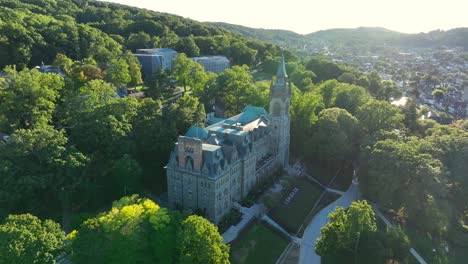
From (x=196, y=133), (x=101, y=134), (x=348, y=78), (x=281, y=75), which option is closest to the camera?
(x=196, y=133)

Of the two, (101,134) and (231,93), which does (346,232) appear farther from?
(231,93)

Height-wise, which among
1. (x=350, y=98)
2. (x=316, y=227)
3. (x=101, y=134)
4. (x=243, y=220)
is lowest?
(x=316, y=227)

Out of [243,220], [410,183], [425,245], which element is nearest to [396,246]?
[425,245]

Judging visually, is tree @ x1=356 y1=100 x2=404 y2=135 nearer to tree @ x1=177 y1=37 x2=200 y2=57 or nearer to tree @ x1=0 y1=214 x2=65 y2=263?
tree @ x1=0 y1=214 x2=65 y2=263

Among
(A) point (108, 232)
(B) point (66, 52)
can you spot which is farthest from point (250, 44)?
(A) point (108, 232)

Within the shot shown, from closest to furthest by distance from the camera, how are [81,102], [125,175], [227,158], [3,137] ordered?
1. [125,175]
2. [227,158]
3. [3,137]
4. [81,102]

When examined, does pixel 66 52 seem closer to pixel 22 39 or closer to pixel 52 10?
pixel 22 39
